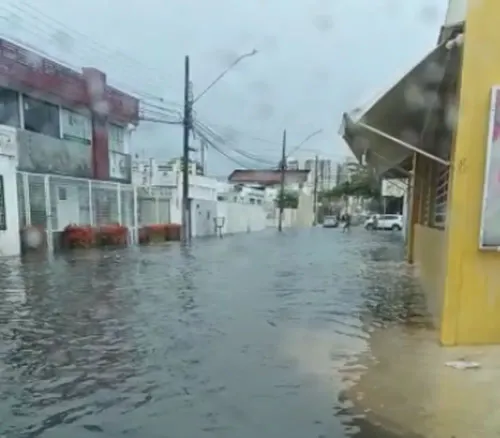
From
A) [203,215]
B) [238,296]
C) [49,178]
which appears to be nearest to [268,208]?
[203,215]

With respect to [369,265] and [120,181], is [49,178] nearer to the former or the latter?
[120,181]

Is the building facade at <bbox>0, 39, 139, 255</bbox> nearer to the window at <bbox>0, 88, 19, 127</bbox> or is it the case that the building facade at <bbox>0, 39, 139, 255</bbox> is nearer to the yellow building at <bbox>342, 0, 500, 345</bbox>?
the window at <bbox>0, 88, 19, 127</bbox>

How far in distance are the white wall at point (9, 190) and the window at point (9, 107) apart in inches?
76.5

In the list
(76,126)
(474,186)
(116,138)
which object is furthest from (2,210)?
(474,186)

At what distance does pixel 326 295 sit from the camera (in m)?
10.0

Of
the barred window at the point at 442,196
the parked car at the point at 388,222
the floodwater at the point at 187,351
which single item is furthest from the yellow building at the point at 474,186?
the parked car at the point at 388,222

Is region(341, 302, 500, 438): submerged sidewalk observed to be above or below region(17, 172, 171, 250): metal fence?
below

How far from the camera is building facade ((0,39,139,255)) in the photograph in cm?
1714

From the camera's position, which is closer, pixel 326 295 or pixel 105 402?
pixel 105 402

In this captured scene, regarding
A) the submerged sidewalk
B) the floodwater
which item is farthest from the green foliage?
the submerged sidewalk

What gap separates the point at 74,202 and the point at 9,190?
173 inches

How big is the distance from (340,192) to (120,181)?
145 feet

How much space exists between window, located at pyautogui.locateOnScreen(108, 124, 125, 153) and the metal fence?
71.7 inches

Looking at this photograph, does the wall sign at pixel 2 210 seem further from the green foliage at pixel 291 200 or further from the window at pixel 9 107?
the green foliage at pixel 291 200
